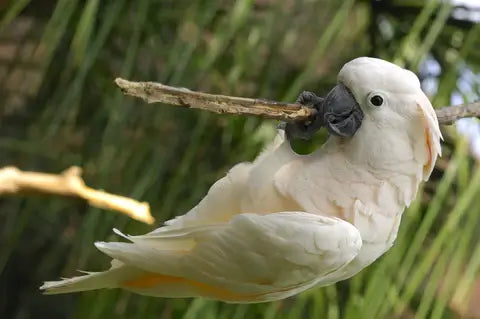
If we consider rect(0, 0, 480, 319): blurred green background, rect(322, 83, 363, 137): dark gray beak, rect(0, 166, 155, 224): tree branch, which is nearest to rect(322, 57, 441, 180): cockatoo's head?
rect(322, 83, 363, 137): dark gray beak

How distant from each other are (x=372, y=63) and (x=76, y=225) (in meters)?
0.75

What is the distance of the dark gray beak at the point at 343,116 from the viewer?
0.34 meters

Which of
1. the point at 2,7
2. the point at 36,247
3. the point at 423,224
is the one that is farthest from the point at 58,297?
the point at 423,224

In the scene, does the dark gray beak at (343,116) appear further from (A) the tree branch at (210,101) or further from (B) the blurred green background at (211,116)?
(B) the blurred green background at (211,116)

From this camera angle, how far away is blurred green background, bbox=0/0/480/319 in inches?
28.0

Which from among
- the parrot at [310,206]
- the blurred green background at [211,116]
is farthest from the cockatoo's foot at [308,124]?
the blurred green background at [211,116]

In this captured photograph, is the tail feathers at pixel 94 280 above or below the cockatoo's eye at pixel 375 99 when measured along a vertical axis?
below

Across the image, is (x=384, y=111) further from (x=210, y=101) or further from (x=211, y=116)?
(x=211, y=116)

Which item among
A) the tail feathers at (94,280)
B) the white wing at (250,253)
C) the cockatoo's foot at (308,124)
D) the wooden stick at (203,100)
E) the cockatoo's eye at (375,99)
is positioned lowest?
the tail feathers at (94,280)

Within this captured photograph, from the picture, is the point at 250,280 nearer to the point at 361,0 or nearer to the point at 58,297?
the point at 361,0

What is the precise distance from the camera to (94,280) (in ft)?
1.15

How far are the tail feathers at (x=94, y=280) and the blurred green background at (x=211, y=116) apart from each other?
0.35 meters

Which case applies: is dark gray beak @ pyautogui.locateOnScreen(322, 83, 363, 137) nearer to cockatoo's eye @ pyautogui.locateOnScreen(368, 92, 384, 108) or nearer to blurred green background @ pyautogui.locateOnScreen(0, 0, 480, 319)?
cockatoo's eye @ pyautogui.locateOnScreen(368, 92, 384, 108)

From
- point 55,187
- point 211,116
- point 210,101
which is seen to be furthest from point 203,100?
point 211,116
